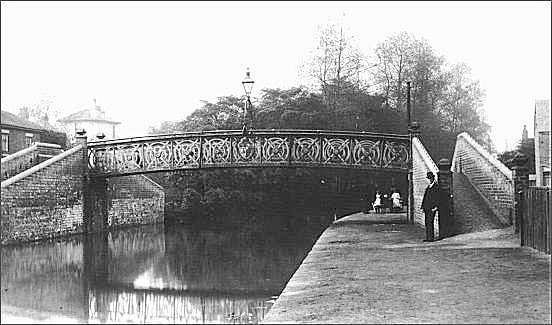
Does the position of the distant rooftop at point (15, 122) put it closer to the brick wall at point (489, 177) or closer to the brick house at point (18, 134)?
the brick house at point (18, 134)

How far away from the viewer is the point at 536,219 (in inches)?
Answer: 417

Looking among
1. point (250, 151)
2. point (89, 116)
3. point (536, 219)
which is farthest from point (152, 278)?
point (89, 116)

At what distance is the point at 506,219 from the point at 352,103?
2550cm

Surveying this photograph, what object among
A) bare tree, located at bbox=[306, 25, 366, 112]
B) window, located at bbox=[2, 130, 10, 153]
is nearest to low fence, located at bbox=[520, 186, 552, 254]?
window, located at bbox=[2, 130, 10, 153]

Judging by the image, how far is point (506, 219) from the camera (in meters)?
14.1

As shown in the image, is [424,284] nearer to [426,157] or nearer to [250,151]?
[426,157]

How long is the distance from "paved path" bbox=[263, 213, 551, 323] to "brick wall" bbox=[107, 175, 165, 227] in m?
17.1

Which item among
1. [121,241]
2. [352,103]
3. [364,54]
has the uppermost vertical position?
[364,54]

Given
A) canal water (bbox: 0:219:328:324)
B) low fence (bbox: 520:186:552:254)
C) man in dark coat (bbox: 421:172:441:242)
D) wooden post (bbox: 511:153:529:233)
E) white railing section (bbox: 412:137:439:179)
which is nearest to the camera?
canal water (bbox: 0:219:328:324)

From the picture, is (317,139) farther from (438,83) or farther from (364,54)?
(438,83)

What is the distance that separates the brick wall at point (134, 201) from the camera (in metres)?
28.4

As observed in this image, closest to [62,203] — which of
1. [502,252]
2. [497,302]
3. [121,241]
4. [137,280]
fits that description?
[121,241]

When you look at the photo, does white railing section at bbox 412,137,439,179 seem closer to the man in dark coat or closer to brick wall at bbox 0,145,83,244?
the man in dark coat

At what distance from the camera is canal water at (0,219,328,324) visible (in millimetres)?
9180
